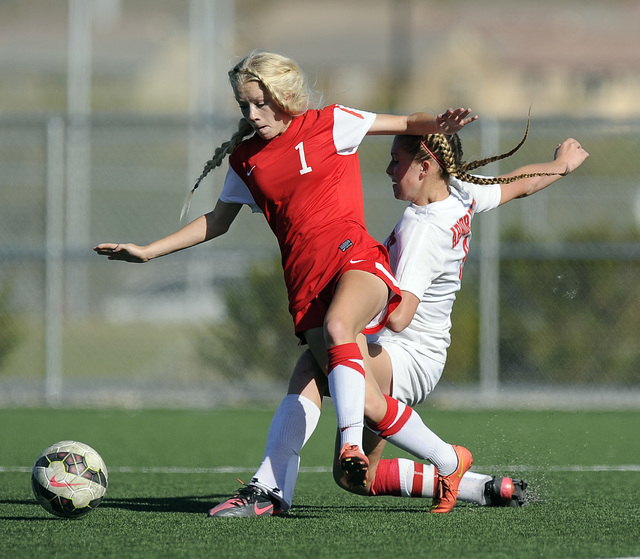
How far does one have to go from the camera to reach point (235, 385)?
10.8 metres

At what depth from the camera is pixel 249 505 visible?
14.4 feet

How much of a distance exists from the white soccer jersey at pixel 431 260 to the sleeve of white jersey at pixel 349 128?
1.36ft

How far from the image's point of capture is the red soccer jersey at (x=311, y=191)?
14.3 ft

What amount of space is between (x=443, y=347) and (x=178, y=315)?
14.3m

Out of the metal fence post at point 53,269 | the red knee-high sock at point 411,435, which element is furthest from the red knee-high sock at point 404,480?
the metal fence post at point 53,269

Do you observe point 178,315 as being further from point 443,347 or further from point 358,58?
point 358,58

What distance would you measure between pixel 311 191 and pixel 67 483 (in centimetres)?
148

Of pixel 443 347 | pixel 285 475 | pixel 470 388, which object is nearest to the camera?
pixel 285 475

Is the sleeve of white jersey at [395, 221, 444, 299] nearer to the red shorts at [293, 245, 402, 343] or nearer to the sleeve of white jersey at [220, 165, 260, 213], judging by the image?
the red shorts at [293, 245, 402, 343]

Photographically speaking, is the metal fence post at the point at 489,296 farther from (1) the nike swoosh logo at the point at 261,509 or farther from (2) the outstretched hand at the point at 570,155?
(1) the nike swoosh logo at the point at 261,509

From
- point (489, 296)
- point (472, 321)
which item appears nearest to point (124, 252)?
point (489, 296)

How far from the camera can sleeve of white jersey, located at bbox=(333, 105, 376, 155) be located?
4.51m

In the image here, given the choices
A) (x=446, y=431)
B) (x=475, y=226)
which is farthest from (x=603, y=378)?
(x=446, y=431)

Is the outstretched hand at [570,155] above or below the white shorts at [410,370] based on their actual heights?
above
